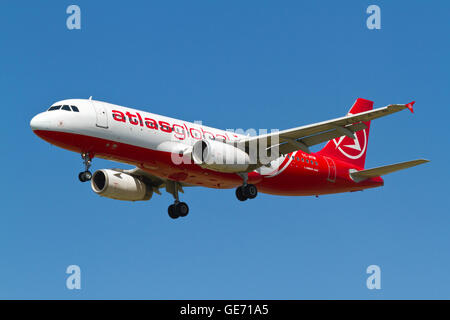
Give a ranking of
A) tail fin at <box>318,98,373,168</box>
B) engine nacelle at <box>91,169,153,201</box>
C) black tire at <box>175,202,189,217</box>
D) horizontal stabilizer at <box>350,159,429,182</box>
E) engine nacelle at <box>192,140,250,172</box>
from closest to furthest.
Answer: engine nacelle at <box>192,140,250,172</box>
horizontal stabilizer at <box>350,159,429,182</box>
engine nacelle at <box>91,169,153,201</box>
black tire at <box>175,202,189,217</box>
tail fin at <box>318,98,373,168</box>

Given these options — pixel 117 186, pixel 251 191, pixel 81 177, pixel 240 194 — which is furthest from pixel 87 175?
pixel 251 191

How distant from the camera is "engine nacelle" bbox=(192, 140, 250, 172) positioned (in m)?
36.8

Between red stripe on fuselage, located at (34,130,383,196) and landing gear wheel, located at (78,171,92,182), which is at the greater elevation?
red stripe on fuselage, located at (34,130,383,196)

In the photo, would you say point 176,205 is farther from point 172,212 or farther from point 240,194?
point 240,194

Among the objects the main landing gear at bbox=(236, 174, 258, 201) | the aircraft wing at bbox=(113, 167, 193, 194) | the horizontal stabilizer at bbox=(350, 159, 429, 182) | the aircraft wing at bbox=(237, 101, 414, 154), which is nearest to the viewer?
the aircraft wing at bbox=(237, 101, 414, 154)

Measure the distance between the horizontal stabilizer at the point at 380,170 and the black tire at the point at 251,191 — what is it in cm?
780

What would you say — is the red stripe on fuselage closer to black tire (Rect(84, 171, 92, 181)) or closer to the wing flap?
black tire (Rect(84, 171, 92, 181))

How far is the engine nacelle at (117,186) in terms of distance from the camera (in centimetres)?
4059

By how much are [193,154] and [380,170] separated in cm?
1201

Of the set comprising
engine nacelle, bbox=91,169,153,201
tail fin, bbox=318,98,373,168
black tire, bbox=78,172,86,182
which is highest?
tail fin, bbox=318,98,373,168

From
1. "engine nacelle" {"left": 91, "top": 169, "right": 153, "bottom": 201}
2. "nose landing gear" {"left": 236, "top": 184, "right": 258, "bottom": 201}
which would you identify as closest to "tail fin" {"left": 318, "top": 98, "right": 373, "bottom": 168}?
"nose landing gear" {"left": 236, "top": 184, "right": 258, "bottom": 201}

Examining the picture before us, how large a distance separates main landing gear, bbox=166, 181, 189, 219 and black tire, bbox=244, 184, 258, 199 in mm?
4496

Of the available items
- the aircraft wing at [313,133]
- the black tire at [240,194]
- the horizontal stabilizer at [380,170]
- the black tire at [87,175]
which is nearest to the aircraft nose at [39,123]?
the black tire at [87,175]

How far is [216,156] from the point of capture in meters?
36.9
